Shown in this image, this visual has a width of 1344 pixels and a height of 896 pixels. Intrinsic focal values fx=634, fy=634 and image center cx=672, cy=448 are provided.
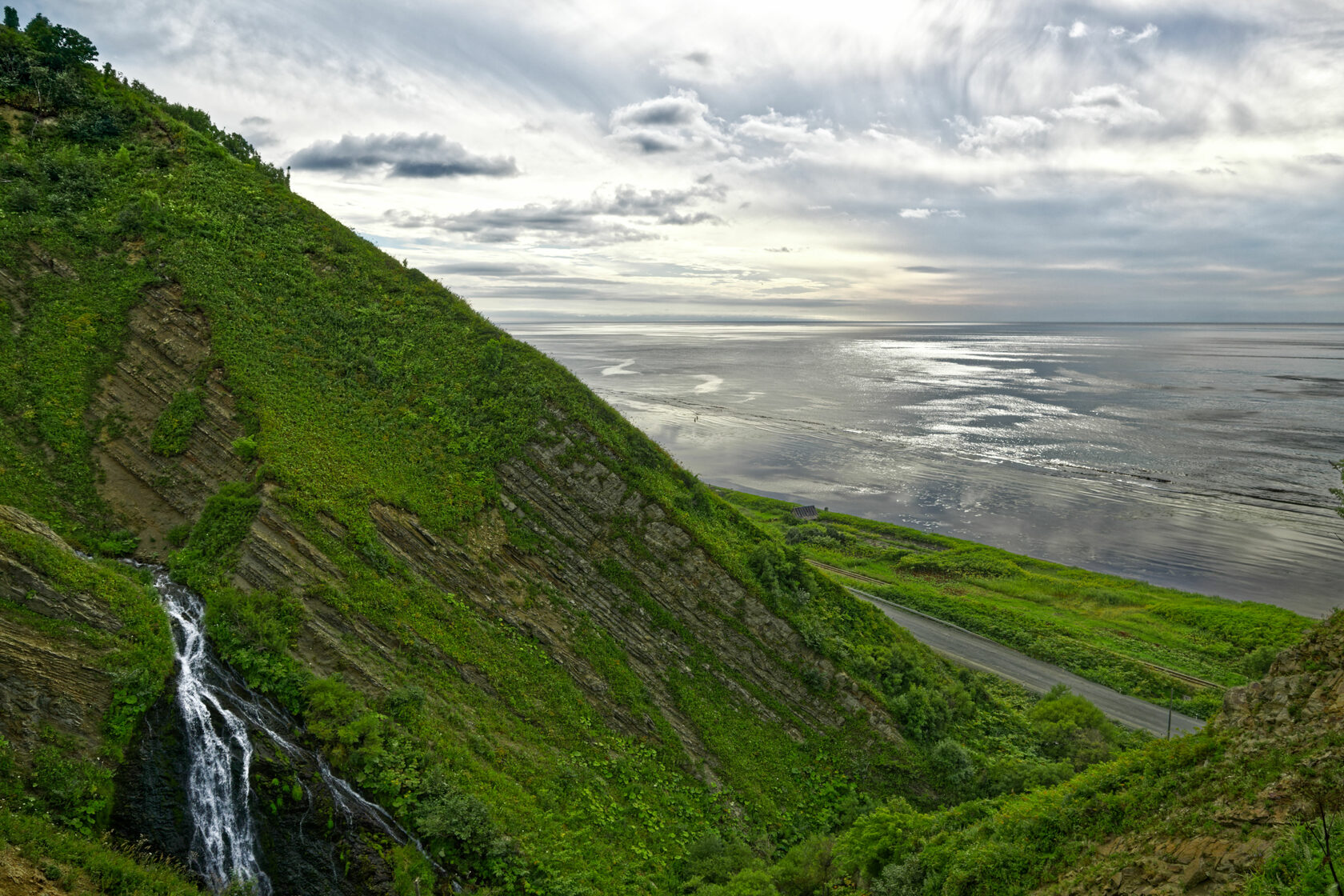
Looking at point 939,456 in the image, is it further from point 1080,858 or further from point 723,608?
point 1080,858

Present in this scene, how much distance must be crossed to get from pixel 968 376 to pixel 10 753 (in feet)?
682

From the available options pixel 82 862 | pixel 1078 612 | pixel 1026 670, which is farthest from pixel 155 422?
pixel 1078 612

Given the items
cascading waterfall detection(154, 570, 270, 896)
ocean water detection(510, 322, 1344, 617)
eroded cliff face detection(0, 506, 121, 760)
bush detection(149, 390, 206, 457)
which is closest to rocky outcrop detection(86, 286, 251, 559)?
bush detection(149, 390, 206, 457)

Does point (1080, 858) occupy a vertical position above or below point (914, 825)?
above

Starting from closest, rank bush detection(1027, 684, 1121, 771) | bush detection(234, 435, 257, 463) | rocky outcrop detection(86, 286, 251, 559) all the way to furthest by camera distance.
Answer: rocky outcrop detection(86, 286, 251, 559), bush detection(234, 435, 257, 463), bush detection(1027, 684, 1121, 771)

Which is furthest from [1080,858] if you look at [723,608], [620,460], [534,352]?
[534,352]

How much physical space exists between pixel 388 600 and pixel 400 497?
16.5 feet

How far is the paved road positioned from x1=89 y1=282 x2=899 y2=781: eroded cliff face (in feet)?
44.2

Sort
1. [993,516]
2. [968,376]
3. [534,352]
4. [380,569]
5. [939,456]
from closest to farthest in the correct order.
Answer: [380,569] < [534,352] < [993,516] < [939,456] < [968,376]

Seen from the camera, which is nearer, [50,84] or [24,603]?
Result: [24,603]

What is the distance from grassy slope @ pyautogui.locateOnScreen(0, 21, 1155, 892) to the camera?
18.3 meters

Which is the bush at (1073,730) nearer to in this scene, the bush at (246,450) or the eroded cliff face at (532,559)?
the eroded cliff face at (532,559)

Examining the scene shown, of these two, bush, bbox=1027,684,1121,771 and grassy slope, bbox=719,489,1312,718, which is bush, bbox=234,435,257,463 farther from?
grassy slope, bbox=719,489,1312,718

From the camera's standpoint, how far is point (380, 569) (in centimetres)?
2222
